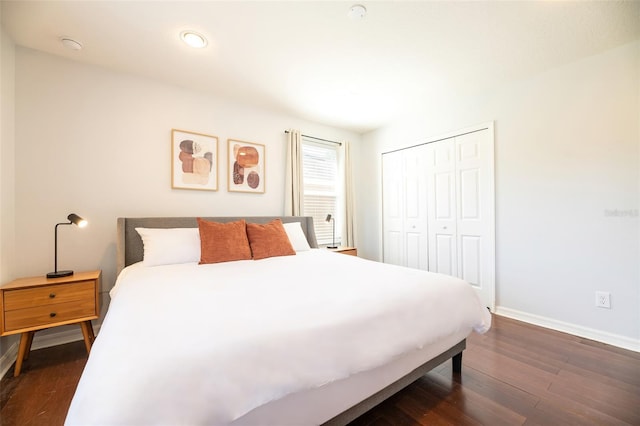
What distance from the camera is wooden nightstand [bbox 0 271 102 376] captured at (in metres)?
1.77

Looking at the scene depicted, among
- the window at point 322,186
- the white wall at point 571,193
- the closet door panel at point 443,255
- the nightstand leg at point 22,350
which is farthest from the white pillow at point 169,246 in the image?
the white wall at point 571,193

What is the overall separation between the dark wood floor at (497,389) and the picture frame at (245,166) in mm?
2149

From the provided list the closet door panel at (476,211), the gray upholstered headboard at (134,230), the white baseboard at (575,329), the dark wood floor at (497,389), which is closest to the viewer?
the dark wood floor at (497,389)

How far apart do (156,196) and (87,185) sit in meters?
0.56

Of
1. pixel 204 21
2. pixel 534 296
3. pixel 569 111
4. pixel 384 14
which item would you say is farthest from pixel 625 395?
pixel 204 21

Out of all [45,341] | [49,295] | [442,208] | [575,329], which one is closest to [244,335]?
[49,295]

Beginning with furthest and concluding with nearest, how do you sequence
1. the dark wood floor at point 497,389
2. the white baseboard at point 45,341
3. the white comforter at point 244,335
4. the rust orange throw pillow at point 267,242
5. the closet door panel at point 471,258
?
1. the closet door panel at point 471,258
2. the rust orange throw pillow at point 267,242
3. the white baseboard at point 45,341
4. the dark wood floor at point 497,389
5. the white comforter at point 244,335

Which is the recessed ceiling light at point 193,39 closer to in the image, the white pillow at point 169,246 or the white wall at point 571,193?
the white pillow at point 169,246

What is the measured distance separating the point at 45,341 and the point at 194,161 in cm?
208

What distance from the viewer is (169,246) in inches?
90.4

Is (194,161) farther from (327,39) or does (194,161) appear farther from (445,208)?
(445,208)

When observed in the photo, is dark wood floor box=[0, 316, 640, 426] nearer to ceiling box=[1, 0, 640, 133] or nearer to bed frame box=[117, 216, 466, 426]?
bed frame box=[117, 216, 466, 426]

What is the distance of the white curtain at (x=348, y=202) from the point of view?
4195mm

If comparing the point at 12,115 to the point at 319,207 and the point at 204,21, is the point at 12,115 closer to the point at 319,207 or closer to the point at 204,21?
the point at 204,21
